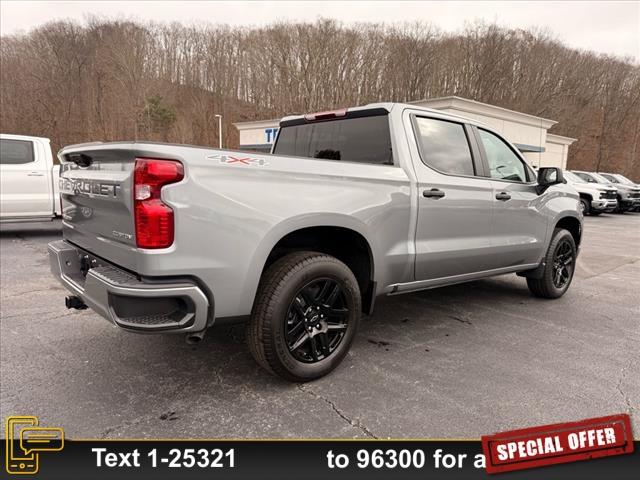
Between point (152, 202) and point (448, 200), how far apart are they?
7.76 ft

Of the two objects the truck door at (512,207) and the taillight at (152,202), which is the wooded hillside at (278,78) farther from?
the taillight at (152,202)

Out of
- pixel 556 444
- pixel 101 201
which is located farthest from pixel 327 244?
pixel 556 444

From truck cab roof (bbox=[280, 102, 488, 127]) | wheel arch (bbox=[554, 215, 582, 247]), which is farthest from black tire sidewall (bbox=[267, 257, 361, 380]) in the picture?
wheel arch (bbox=[554, 215, 582, 247])

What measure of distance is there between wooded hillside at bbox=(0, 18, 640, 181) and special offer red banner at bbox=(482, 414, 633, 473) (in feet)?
120

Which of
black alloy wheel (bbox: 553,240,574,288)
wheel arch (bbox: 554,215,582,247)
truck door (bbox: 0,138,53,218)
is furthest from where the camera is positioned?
truck door (bbox: 0,138,53,218)

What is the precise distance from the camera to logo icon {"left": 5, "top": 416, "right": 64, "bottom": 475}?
2105 millimetres

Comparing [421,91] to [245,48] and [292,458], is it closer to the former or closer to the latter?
[245,48]

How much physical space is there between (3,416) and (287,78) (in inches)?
1542

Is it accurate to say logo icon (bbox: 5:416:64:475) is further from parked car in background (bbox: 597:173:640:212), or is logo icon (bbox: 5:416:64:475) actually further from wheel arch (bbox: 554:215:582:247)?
parked car in background (bbox: 597:173:640:212)

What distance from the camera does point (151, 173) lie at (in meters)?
2.12

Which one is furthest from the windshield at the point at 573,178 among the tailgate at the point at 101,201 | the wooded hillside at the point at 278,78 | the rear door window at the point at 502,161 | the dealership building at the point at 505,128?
the wooded hillside at the point at 278,78

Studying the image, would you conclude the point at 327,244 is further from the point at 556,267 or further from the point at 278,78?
the point at 278,78

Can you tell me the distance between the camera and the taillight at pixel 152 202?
2.12 meters

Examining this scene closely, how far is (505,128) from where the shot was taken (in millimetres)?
21859
